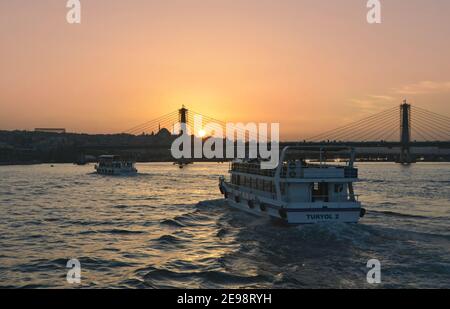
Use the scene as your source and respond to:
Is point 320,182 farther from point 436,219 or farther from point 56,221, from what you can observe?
point 56,221

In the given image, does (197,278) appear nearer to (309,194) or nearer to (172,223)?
(309,194)

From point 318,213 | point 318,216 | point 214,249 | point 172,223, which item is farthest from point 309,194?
point 172,223

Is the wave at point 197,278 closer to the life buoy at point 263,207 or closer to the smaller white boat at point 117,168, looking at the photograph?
the life buoy at point 263,207

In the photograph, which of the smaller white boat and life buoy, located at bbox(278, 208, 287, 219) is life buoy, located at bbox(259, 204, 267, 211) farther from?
the smaller white boat

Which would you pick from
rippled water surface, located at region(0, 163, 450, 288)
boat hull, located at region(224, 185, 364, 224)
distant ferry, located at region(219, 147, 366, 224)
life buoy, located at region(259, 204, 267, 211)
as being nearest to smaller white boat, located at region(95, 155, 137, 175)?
rippled water surface, located at region(0, 163, 450, 288)

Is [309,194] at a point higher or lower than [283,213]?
higher

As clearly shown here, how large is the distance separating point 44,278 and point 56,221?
53.7 feet

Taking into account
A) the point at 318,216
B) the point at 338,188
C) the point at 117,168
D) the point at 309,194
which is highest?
the point at 338,188

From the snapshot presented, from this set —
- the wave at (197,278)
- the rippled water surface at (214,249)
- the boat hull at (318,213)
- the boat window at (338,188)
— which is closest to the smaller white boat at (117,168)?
the rippled water surface at (214,249)

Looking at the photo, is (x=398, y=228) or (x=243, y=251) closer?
(x=243, y=251)

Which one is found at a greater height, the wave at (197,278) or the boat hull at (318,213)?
the boat hull at (318,213)
